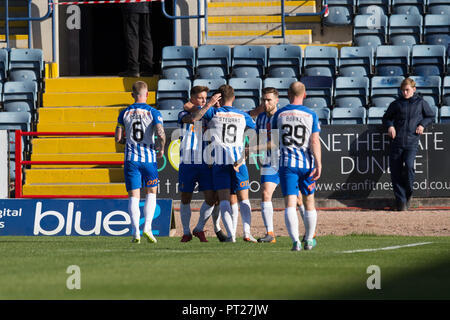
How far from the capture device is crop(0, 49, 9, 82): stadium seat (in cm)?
2003

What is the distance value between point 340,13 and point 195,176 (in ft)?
36.0

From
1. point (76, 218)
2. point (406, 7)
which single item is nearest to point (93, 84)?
point (406, 7)

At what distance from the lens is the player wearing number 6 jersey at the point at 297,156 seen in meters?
9.23

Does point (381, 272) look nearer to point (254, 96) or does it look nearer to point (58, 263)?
point (58, 263)

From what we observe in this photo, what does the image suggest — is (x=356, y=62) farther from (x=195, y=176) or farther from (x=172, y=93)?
(x=195, y=176)

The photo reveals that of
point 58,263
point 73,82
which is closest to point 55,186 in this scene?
point 73,82

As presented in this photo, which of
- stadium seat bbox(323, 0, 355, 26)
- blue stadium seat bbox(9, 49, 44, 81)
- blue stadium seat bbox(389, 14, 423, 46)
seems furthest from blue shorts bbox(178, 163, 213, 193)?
stadium seat bbox(323, 0, 355, 26)

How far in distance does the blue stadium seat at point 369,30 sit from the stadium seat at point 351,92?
6.54ft

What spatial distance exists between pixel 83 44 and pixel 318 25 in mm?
5842

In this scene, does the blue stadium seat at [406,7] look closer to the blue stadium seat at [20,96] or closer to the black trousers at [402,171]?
the black trousers at [402,171]

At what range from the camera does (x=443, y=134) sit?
54.6 ft

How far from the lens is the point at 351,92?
1870cm

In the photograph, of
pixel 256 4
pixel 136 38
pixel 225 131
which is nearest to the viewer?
pixel 225 131

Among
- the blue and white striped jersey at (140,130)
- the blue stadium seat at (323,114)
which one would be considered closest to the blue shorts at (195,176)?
the blue and white striped jersey at (140,130)
